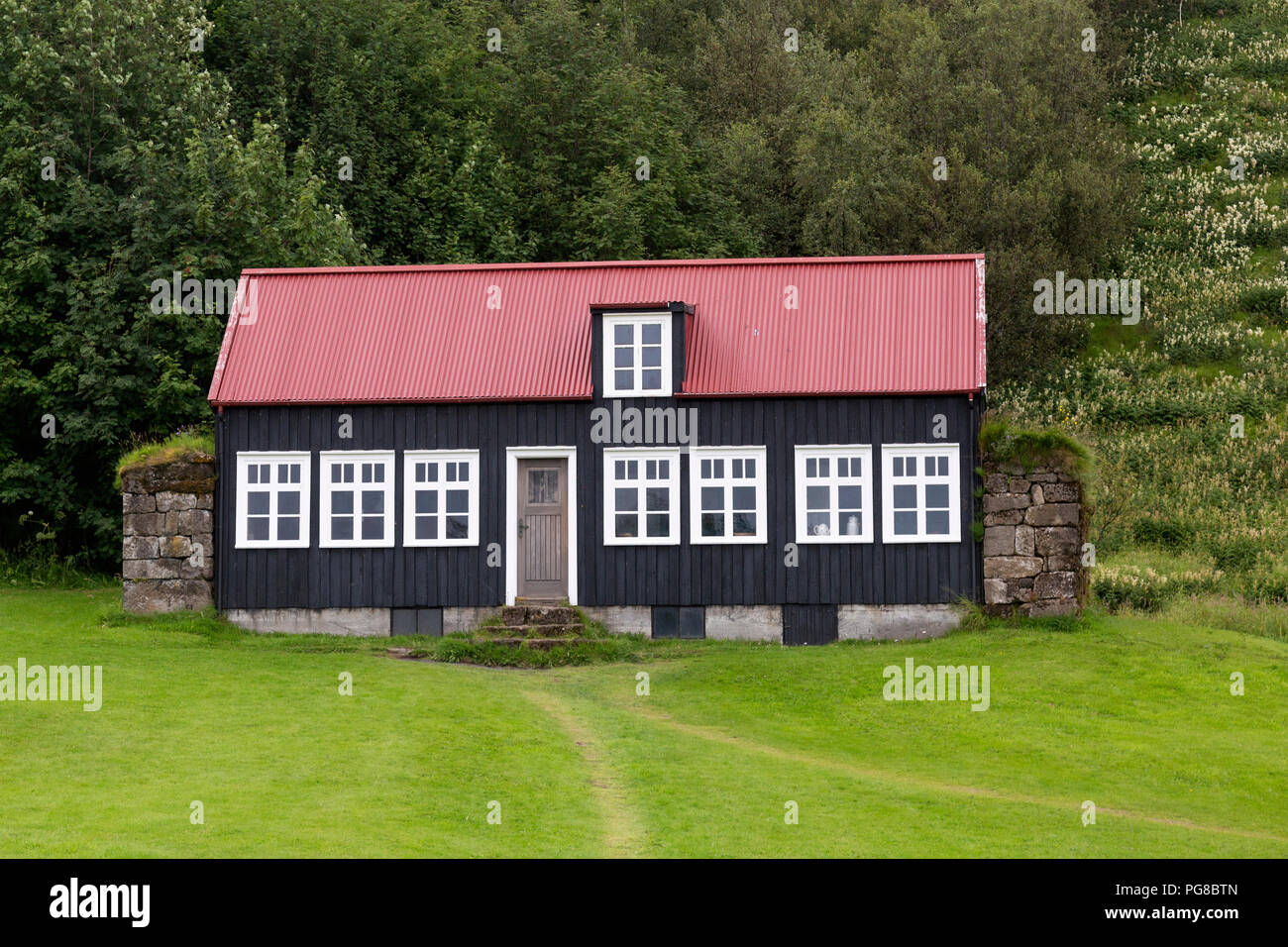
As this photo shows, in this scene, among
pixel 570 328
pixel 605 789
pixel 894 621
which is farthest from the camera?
pixel 570 328

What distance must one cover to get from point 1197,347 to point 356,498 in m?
32.6

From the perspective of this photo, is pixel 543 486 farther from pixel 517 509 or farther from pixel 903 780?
pixel 903 780

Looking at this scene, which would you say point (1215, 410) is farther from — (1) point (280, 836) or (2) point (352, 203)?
(1) point (280, 836)

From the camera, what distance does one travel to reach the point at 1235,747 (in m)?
21.0

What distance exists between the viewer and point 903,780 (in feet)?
62.9

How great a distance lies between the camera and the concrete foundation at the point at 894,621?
29.1 metres

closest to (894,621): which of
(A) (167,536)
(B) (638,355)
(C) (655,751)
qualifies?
(B) (638,355)

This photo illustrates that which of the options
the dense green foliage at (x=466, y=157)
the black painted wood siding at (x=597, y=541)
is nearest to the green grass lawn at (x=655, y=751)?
the black painted wood siding at (x=597, y=541)

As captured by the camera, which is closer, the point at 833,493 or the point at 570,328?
the point at 833,493

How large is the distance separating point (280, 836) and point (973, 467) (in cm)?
→ 1733

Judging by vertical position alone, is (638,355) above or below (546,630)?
above

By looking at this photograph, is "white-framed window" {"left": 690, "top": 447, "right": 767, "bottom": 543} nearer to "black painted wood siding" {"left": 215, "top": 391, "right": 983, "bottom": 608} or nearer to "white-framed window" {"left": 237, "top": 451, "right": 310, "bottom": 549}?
"black painted wood siding" {"left": 215, "top": 391, "right": 983, "bottom": 608}

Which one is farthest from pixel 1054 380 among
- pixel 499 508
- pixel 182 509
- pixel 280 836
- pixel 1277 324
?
pixel 280 836

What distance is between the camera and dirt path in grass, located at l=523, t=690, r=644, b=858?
609 inches
